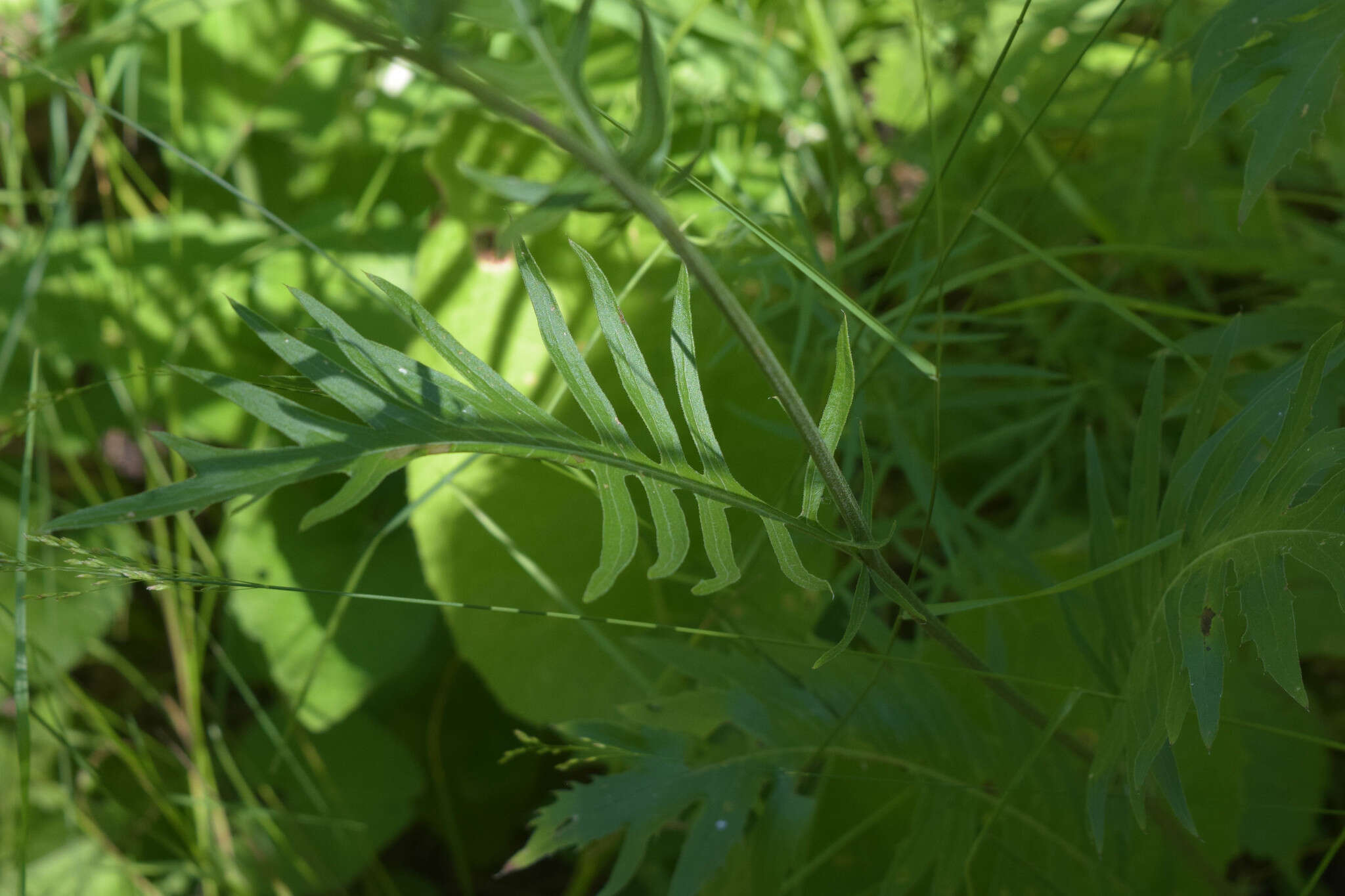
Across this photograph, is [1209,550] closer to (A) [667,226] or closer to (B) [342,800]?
(A) [667,226]

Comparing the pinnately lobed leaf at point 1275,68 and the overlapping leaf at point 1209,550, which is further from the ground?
the pinnately lobed leaf at point 1275,68

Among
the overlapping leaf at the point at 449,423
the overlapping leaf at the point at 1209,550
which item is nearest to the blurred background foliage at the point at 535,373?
the overlapping leaf at the point at 1209,550

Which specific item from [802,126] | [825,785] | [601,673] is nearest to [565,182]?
[825,785]

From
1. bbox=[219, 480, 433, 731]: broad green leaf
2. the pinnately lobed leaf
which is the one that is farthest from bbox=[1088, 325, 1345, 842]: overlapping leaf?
bbox=[219, 480, 433, 731]: broad green leaf

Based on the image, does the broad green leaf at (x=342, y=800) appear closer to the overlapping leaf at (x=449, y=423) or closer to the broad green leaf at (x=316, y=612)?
the broad green leaf at (x=316, y=612)

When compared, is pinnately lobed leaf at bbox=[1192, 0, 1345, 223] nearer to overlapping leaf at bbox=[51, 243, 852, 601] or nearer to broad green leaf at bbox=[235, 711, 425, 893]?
overlapping leaf at bbox=[51, 243, 852, 601]

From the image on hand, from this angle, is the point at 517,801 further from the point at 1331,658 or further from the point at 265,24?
the point at 265,24
